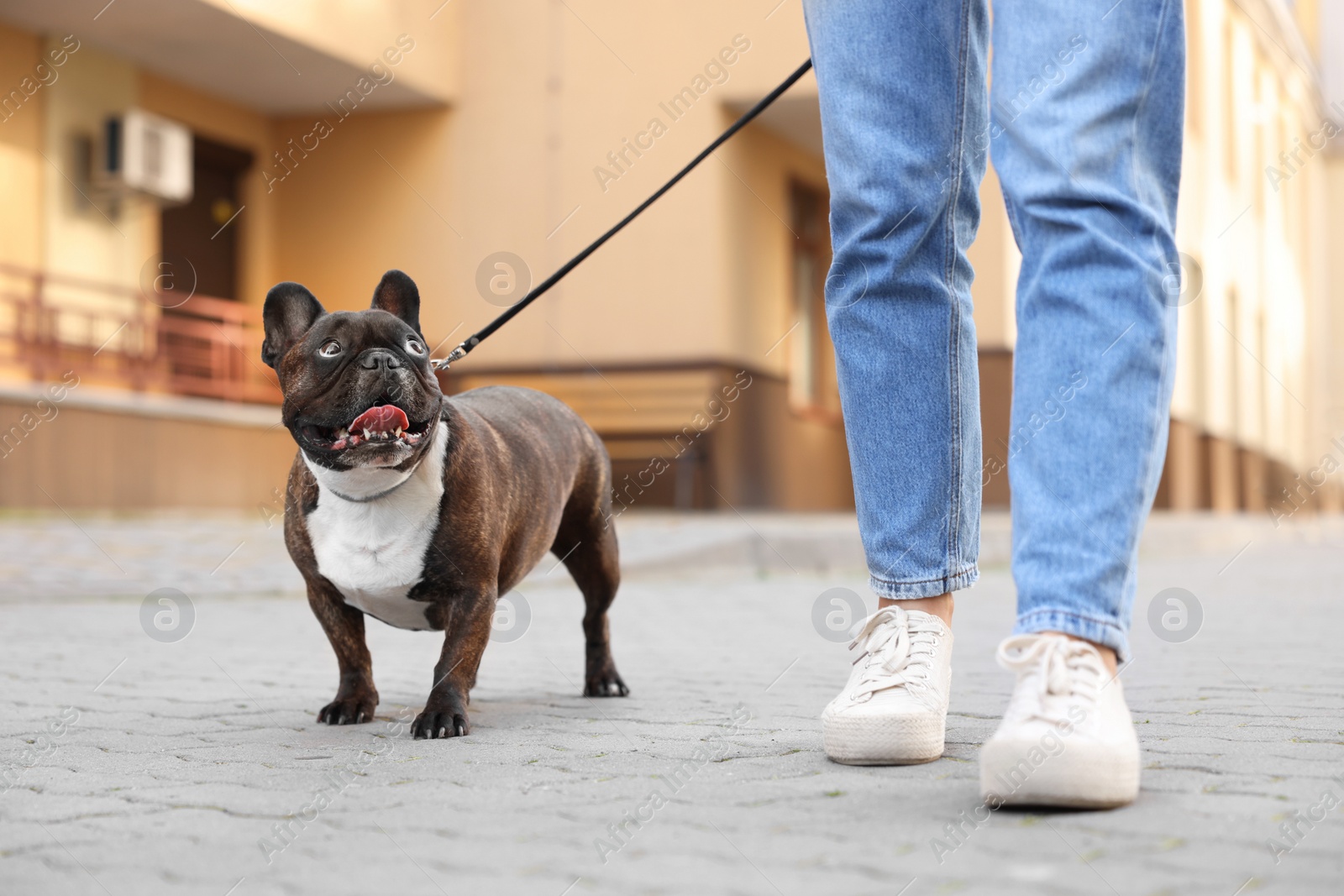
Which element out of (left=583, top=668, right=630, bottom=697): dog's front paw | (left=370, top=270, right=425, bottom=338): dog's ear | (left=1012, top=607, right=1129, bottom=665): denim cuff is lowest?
(left=583, top=668, right=630, bottom=697): dog's front paw

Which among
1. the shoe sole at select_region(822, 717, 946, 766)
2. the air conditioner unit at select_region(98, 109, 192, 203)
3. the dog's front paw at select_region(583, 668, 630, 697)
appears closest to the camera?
the shoe sole at select_region(822, 717, 946, 766)

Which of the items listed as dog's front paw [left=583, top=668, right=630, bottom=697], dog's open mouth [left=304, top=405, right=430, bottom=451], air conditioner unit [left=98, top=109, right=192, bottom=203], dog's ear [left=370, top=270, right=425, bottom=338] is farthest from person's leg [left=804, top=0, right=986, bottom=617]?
air conditioner unit [left=98, top=109, right=192, bottom=203]

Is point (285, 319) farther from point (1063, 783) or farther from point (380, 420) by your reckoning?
point (1063, 783)

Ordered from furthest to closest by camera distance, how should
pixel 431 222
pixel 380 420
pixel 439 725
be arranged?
pixel 431 222 → pixel 439 725 → pixel 380 420

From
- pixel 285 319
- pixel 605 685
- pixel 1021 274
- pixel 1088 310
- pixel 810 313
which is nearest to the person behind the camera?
pixel 1088 310

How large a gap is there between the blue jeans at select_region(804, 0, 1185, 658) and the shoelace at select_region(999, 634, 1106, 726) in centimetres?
3

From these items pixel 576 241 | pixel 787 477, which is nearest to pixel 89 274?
pixel 576 241

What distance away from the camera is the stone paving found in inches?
64.2

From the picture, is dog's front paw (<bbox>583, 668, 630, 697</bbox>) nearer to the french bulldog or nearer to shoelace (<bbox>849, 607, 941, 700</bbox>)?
the french bulldog

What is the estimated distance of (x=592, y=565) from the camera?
3.60 meters

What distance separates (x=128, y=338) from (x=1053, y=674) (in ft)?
42.6

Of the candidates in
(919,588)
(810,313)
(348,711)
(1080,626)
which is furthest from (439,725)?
(810,313)

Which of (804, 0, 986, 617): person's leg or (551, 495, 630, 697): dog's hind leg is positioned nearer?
(804, 0, 986, 617): person's leg

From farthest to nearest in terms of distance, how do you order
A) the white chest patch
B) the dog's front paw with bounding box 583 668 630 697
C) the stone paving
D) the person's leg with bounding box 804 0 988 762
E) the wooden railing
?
the wooden railing, the dog's front paw with bounding box 583 668 630 697, the white chest patch, the person's leg with bounding box 804 0 988 762, the stone paving
